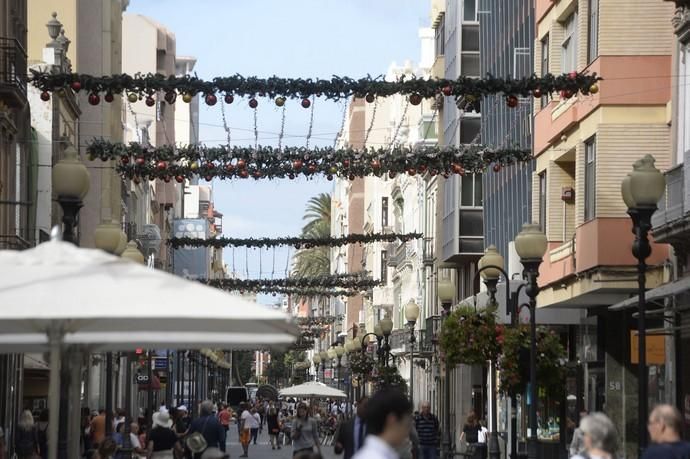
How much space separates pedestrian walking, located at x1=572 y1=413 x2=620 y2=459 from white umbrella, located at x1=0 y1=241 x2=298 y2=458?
6.63ft

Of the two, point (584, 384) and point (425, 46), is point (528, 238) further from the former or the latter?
point (425, 46)

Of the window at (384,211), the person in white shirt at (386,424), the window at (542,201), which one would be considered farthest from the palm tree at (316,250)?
the person in white shirt at (386,424)

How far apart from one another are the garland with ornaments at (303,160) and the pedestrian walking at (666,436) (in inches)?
638

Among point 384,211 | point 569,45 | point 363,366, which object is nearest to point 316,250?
point 384,211

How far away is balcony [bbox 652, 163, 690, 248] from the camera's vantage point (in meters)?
28.1

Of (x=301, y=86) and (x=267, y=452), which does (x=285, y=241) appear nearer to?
(x=267, y=452)

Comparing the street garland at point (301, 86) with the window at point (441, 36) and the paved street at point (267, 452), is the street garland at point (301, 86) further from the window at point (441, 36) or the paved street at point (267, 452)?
the window at point (441, 36)

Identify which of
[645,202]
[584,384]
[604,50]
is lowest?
[584,384]

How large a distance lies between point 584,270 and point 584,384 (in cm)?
592

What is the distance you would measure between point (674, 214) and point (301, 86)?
25.8 feet

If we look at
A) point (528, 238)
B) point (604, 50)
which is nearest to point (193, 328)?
point (528, 238)

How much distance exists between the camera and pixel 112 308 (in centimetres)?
970

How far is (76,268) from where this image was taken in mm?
10297

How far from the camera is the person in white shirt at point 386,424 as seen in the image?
856cm
